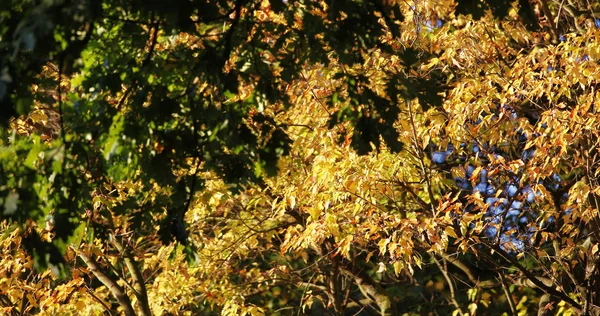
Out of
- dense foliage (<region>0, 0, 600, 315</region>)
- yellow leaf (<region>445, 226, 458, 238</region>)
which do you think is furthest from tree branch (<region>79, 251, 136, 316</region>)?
yellow leaf (<region>445, 226, 458, 238</region>)

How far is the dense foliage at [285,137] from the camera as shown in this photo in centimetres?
502

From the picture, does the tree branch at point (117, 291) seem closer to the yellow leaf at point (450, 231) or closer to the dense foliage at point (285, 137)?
the dense foliage at point (285, 137)

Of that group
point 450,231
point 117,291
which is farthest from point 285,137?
point 117,291

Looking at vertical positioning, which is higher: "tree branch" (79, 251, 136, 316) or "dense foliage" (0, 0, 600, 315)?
"dense foliage" (0, 0, 600, 315)

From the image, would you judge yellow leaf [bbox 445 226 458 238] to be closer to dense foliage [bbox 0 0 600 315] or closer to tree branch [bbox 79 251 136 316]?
dense foliage [bbox 0 0 600 315]

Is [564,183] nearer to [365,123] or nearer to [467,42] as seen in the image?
[467,42]

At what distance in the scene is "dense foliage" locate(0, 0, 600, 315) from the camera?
16.5 ft

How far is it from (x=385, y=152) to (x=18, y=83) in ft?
15.0

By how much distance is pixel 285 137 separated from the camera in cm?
561

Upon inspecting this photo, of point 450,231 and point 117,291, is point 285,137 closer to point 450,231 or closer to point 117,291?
point 450,231

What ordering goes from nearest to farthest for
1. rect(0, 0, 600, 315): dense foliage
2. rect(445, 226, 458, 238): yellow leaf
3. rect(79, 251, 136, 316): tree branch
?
rect(0, 0, 600, 315): dense foliage
rect(445, 226, 458, 238): yellow leaf
rect(79, 251, 136, 316): tree branch

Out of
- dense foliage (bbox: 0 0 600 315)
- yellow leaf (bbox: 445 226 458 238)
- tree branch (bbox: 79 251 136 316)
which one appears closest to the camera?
dense foliage (bbox: 0 0 600 315)

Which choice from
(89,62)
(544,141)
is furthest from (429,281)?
(89,62)

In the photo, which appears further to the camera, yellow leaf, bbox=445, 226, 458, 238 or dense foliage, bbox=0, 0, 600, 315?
yellow leaf, bbox=445, 226, 458, 238
